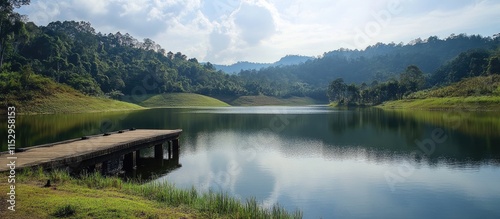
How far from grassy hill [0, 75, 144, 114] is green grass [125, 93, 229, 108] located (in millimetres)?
58811

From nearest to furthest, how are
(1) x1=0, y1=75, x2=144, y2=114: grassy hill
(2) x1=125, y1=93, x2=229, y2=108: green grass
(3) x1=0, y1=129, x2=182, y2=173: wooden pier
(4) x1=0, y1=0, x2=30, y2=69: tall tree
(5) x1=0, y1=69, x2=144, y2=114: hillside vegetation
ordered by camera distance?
(3) x1=0, y1=129, x2=182, y2=173: wooden pier, (1) x1=0, y1=75, x2=144, y2=114: grassy hill, (5) x1=0, y1=69, x2=144, y2=114: hillside vegetation, (4) x1=0, y1=0, x2=30, y2=69: tall tree, (2) x1=125, y1=93, x2=229, y2=108: green grass

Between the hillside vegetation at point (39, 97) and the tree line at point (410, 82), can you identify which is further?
the tree line at point (410, 82)

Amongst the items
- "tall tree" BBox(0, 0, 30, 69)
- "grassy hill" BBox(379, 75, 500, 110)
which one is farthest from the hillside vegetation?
"grassy hill" BBox(379, 75, 500, 110)

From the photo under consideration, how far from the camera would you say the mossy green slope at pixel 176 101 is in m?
166

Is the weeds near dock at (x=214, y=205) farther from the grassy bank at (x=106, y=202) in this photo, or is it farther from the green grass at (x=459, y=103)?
the green grass at (x=459, y=103)

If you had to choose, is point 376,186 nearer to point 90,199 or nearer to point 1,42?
point 90,199

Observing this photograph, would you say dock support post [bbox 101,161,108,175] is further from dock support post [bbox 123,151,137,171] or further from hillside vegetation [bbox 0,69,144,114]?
hillside vegetation [bbox 0,69,144,114]

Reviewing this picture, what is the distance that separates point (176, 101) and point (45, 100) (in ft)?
291

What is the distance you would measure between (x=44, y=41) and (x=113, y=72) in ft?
122

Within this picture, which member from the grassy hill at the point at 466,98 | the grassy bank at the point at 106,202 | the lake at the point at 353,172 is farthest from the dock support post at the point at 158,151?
the grassy hill at the point at 466,98

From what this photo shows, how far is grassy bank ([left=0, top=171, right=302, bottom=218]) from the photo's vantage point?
11.4m

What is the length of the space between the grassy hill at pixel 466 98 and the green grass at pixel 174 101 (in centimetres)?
9541

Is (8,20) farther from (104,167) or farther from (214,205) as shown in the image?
(214,205)


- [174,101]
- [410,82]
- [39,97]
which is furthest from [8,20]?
[410,82]
